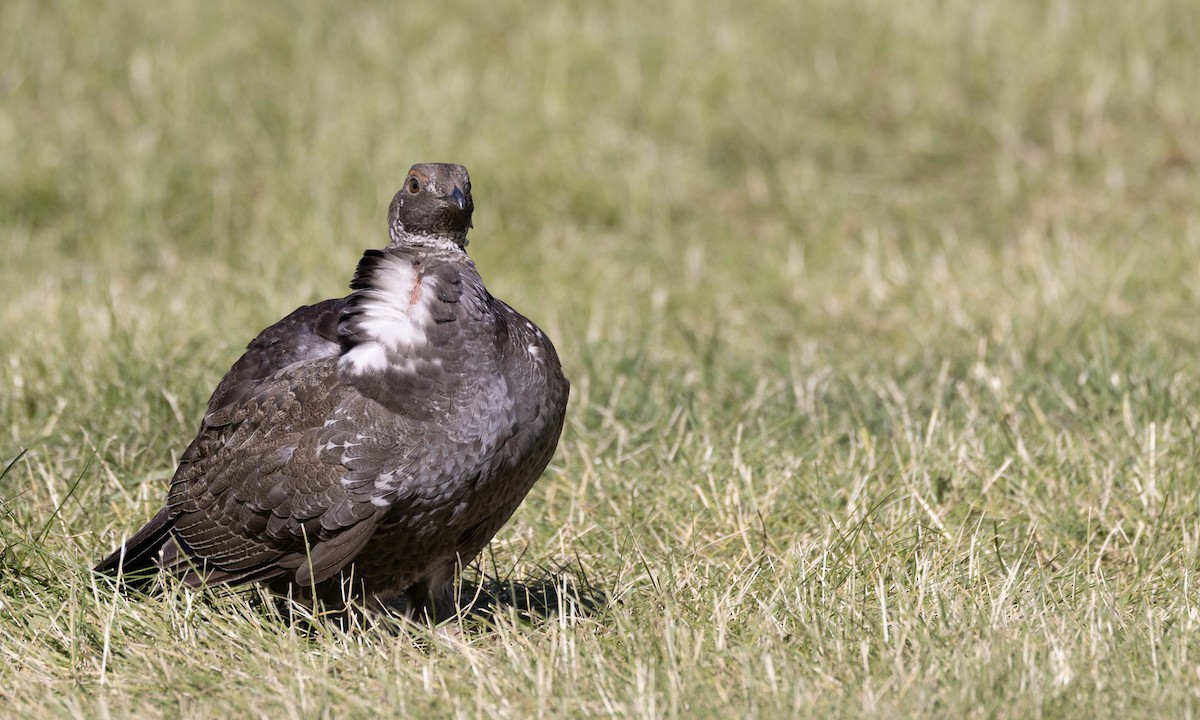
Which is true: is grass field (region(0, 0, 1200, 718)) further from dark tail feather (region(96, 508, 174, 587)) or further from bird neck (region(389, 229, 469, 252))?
bird neck (region(389, 229, 469, 252))

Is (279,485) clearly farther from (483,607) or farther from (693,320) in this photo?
(693,320)

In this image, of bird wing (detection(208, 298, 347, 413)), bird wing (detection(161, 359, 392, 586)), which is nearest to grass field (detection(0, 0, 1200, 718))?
bird wing (detection(161, 359, 392, 586))

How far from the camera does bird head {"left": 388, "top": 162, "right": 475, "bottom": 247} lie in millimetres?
3945

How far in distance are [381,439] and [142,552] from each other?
35.3 inches

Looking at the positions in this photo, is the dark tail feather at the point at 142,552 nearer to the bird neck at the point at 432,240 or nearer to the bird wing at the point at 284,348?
the bird wing at the point at 284,348

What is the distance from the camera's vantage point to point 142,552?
408 cm

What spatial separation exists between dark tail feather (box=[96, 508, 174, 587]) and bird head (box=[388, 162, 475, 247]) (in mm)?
984

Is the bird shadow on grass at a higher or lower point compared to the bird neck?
lower

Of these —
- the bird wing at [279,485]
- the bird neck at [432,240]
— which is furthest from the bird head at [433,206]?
the bird wing at [279,485]

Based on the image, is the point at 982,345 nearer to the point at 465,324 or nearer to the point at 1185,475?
the point at 1185,475

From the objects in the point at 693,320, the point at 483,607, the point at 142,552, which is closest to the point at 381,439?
the point at 483,607

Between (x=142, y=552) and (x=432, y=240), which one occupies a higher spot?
(x=432, y=240)

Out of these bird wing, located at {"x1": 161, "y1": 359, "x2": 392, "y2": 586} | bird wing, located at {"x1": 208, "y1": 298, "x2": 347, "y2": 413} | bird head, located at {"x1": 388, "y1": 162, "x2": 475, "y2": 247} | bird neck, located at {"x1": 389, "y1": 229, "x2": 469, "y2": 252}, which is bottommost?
bird wing, located at {"x1": 161, "y1": 359, "x2": 392, "y2": 586}

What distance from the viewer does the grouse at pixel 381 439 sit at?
11.9 ft
